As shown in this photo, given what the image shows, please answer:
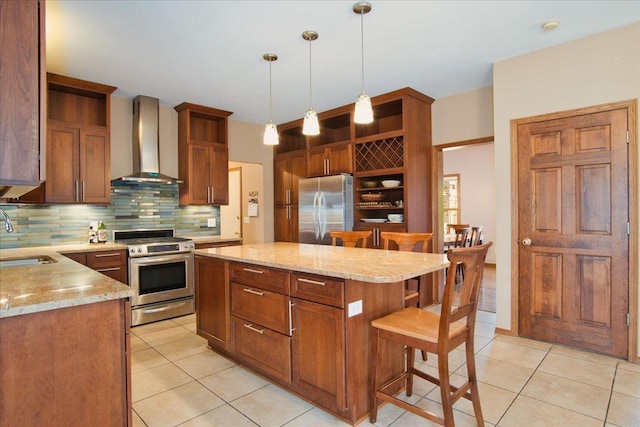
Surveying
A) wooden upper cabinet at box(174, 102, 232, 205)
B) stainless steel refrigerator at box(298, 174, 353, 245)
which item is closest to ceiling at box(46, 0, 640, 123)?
wooden upper cabinet at box(174, 102, 232, 205)

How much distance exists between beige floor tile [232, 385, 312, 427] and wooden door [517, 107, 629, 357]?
2.42m

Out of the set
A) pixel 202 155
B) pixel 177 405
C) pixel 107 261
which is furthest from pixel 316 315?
pixel 202 155

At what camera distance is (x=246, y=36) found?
9.46 feet

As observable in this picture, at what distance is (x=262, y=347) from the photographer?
7.97 ft

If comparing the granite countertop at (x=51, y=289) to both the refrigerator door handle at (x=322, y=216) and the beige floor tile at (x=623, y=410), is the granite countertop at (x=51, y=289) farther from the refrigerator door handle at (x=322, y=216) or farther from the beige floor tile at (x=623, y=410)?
the refrigerator door handle at (x=322, y=216)

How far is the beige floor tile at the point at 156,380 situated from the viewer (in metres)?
2.38

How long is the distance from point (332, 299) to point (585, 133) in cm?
275

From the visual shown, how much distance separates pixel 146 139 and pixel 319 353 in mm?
3616

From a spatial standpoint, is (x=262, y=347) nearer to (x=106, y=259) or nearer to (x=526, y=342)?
(x=106, y=259)

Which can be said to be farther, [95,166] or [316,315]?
[95,166]

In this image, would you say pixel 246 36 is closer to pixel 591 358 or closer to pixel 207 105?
pixel 207 105

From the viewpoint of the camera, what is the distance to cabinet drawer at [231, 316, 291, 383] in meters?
2.25

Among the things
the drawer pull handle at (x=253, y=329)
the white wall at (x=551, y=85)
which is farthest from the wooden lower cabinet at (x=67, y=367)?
the white wall at (x=551, y=85)

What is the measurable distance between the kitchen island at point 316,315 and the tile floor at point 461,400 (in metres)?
0.17
